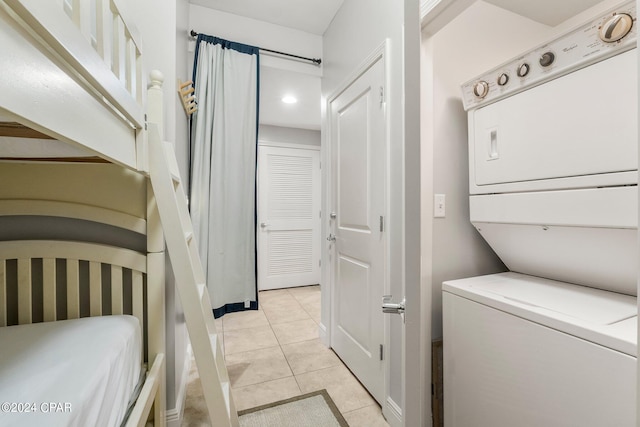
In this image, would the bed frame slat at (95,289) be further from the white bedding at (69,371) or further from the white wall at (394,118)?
the white wall at (394,118)

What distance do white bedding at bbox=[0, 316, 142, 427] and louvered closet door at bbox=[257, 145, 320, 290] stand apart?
2.86m

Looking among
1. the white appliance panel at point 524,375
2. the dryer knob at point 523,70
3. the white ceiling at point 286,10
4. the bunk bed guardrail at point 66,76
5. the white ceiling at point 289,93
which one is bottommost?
the white appliance panel at point 524,375

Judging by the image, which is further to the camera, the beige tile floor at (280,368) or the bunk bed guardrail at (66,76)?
the beige tile floor at (280,368)

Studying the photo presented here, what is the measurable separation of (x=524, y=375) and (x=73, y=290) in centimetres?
160

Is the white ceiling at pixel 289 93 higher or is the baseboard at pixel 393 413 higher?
the white ceiling at pixel 289 93

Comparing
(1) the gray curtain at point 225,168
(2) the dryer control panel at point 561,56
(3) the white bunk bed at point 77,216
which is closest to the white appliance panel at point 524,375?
(2) the dryer control panel at point 561,56

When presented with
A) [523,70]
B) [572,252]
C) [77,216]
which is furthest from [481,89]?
[77,216]

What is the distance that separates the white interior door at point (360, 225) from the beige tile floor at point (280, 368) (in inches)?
4.4

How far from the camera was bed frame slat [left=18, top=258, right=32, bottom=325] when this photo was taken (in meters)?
1.04

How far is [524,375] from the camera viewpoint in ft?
2.51

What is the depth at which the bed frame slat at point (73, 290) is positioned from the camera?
1.08 m

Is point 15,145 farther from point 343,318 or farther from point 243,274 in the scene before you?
point 343,318

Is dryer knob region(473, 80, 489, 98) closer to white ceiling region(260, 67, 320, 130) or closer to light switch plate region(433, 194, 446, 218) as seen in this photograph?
light switch plate region(433, 194, 446, 218)

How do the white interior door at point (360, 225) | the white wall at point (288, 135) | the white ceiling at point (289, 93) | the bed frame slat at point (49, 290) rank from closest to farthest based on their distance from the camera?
1. the bed frame slat at point (49, 290)
2. the white interior door at point (360, 225)
3. the white ceiling at point (289, 93)
4. the white wall at point (288, 135)
